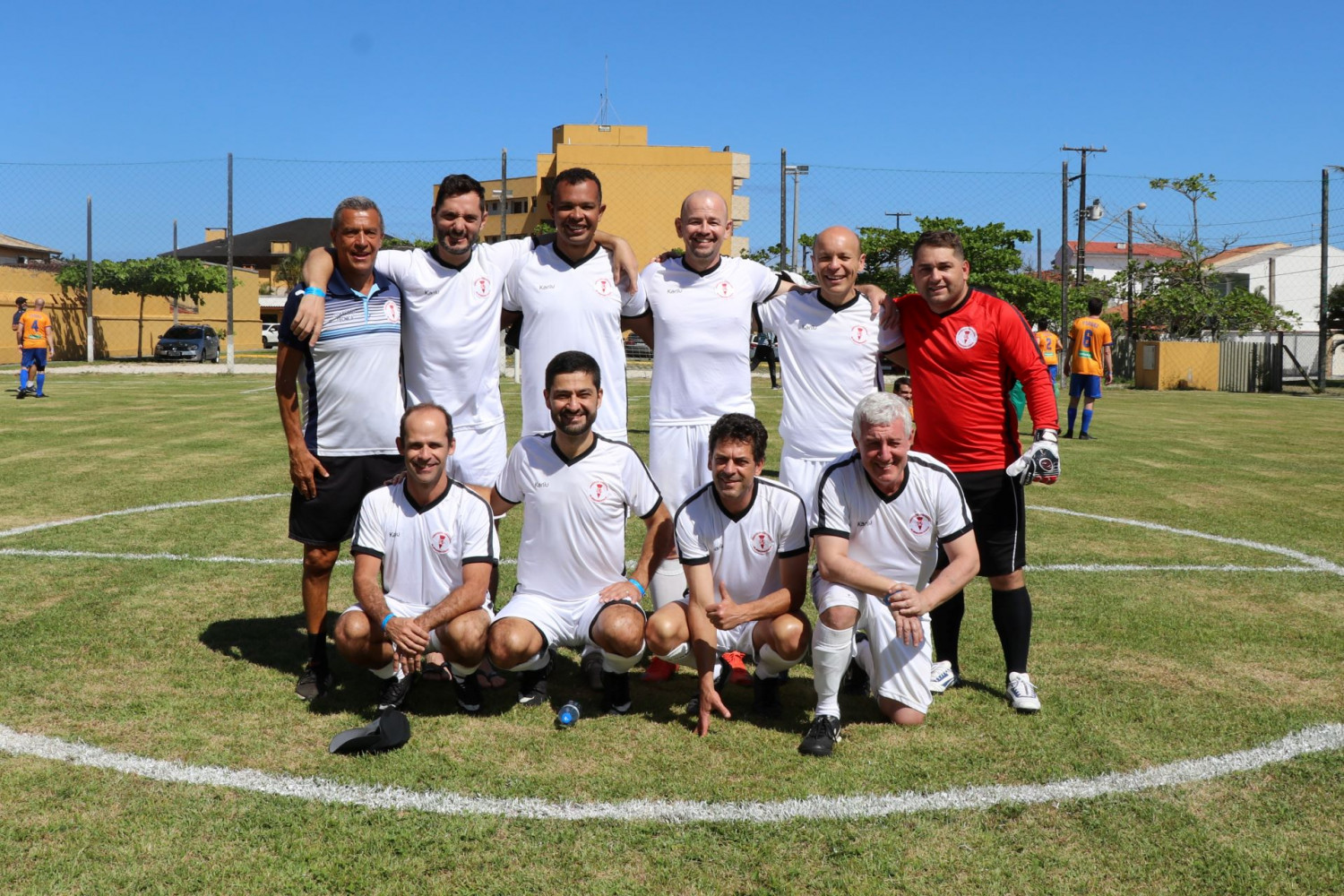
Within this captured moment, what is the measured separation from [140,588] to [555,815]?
3.77m

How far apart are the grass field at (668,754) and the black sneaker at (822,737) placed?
0.05 metres

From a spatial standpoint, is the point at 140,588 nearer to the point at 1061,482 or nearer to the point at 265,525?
the point at 265,525

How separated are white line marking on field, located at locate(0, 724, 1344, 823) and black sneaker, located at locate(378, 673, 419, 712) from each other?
65cm

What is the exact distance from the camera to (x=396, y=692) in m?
4.23

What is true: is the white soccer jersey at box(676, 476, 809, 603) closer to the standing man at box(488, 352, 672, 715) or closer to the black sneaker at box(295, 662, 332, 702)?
the standing man at box(488, 352, 672, 715)

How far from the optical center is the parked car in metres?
38.6

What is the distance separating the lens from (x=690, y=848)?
311 centimetres

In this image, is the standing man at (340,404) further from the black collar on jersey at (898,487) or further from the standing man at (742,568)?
the black collar on jersey at (898,487)

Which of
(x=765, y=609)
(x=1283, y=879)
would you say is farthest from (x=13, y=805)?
(x=1283, y=879)

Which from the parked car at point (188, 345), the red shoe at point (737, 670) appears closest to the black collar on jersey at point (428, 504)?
the red shoe at point (737, 670)

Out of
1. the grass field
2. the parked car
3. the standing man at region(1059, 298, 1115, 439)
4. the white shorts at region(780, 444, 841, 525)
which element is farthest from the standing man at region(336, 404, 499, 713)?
the parked car

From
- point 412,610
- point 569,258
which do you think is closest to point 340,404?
point 412,610

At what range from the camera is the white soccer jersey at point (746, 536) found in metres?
4.28

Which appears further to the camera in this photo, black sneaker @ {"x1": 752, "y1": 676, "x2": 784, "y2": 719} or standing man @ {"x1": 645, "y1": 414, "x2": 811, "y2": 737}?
black sneaker @ {"x1": 752, "y1": 676, "x2": 784, "y2": 719}
